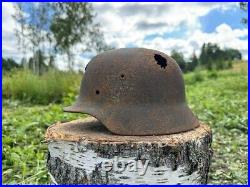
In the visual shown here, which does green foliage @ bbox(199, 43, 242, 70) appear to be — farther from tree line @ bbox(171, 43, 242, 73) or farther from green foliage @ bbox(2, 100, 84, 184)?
green foliage @ bbox(2, 100, 84, 184)

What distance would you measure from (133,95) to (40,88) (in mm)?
7611

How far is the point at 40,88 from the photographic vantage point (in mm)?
10180

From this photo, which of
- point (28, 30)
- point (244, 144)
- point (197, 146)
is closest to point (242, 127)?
point (244, 144)

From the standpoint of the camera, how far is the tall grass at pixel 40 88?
32.9 feet

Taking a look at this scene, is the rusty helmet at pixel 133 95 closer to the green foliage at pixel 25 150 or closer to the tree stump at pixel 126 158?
the tree stump at pixel 126 158

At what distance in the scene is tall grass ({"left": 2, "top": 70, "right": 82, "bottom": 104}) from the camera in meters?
10.0

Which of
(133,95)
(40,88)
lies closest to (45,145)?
(133,95)

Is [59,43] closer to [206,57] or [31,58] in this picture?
[31,58]

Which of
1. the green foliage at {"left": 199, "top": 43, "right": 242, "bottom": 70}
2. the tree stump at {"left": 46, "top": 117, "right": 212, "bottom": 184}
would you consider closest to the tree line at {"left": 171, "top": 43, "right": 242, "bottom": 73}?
the green foliage at {"left": 199, "top": 43, "right": 242, "bottom": 70}

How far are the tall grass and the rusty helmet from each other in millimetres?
6578

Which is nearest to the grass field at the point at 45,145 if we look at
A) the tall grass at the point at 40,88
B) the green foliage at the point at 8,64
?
the tall grass at the point at 40,88

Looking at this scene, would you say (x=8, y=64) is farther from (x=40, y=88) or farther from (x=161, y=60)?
(x=161, y=60)

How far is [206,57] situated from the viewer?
75.0 feet

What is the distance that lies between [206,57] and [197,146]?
68.0ft
